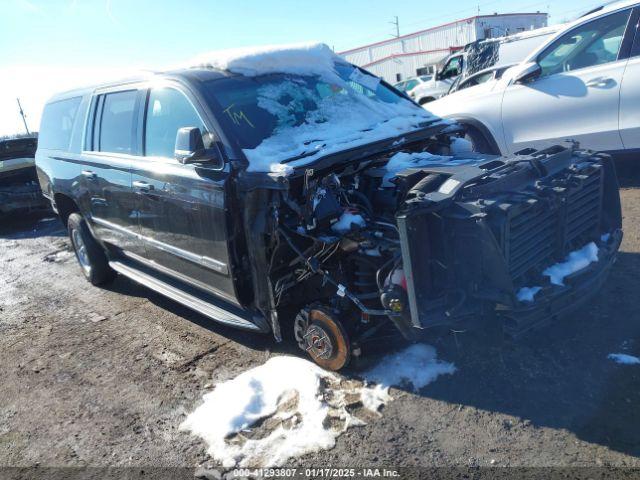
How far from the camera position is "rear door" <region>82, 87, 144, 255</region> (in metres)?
4.20

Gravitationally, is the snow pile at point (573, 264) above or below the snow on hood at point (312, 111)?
below

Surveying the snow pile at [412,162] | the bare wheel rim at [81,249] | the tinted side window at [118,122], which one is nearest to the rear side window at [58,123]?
the tinted side window at [118,122]

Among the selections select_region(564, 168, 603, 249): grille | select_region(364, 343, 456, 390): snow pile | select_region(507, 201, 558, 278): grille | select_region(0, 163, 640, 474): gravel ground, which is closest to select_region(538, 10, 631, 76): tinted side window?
select_region(0, 163, 640, 474): gravel ground

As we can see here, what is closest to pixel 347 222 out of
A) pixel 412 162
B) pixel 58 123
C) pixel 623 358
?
pixel 412 162

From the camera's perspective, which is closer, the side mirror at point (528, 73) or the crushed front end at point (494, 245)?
the crushed front end at point (494, 245)

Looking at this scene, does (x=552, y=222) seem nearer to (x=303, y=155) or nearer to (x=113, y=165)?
(x=303, y=155)

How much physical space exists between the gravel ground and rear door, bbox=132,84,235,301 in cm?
64

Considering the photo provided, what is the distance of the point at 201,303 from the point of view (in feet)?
12.6

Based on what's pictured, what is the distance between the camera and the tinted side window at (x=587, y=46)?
16.8 feet

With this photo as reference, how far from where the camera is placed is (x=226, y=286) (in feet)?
11.3

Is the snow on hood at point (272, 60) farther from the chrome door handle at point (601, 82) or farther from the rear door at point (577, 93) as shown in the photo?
the chrome door handle at point (601, 82)

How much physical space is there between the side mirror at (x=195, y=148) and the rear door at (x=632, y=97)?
413cm

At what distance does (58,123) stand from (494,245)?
16.9 ft

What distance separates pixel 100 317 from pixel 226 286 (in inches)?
81.1
